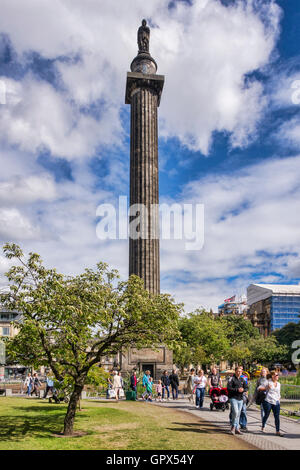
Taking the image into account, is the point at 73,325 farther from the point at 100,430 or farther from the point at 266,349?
the point at 266,349

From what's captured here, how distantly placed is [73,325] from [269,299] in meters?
106

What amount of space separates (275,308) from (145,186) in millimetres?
79421

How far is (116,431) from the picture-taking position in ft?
→ 42.1

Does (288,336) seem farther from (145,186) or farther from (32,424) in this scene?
(32,424)

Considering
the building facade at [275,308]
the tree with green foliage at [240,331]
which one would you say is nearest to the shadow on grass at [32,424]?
the tree with green foliage at [240,331]

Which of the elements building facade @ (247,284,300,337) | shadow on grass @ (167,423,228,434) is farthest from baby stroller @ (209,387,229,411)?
building facade @ (247,284,300,337)

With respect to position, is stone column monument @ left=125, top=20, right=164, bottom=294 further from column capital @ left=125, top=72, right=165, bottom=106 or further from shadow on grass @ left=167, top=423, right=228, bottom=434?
shadow on grass @ left=167, top=423, right=228, bottom=434

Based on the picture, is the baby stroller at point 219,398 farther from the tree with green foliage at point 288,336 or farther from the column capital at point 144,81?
the tree with green foliage at point 288,336

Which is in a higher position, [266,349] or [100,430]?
[100,430]

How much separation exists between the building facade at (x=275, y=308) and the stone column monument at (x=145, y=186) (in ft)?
251

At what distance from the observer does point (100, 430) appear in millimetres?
13070

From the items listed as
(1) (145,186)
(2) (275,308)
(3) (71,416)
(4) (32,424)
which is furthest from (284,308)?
(3) (71,416)

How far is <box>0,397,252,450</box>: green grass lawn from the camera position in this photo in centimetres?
1069
